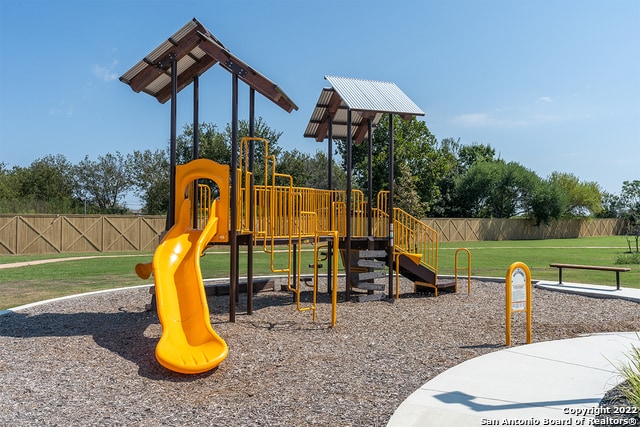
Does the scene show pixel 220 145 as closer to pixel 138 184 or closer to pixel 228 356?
pixel 138 184

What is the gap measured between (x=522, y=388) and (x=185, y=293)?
15.1ft

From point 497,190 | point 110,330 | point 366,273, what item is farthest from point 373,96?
point 497,190

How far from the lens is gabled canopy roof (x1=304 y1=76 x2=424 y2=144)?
453 inches

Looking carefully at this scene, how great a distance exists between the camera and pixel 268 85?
9.38 meters

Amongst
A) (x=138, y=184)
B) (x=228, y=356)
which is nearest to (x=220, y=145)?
(x=138, y=184)

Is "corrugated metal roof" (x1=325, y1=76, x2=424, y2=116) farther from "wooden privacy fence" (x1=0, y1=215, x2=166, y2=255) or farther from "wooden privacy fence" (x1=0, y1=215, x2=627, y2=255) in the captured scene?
"wooden privacy fence" (x1=0, y1=215, x2=166, y2=255)

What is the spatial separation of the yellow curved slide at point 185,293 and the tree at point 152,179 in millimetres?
38327

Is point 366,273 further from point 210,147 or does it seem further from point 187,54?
point 210,147

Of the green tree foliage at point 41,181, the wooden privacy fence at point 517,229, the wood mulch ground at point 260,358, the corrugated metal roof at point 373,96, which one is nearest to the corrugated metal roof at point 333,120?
the corrugated metal roof at point 373,96

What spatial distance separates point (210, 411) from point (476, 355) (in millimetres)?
3604

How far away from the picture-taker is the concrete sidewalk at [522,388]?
173 inches

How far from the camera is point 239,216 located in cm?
966

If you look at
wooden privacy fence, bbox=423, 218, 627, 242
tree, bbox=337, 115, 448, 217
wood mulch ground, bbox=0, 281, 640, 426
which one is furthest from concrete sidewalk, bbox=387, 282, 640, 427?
tree, bbox=337, 115, 448, 217

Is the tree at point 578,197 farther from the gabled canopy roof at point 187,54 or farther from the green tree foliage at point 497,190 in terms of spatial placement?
the gabled canopy roof at point 187,54
